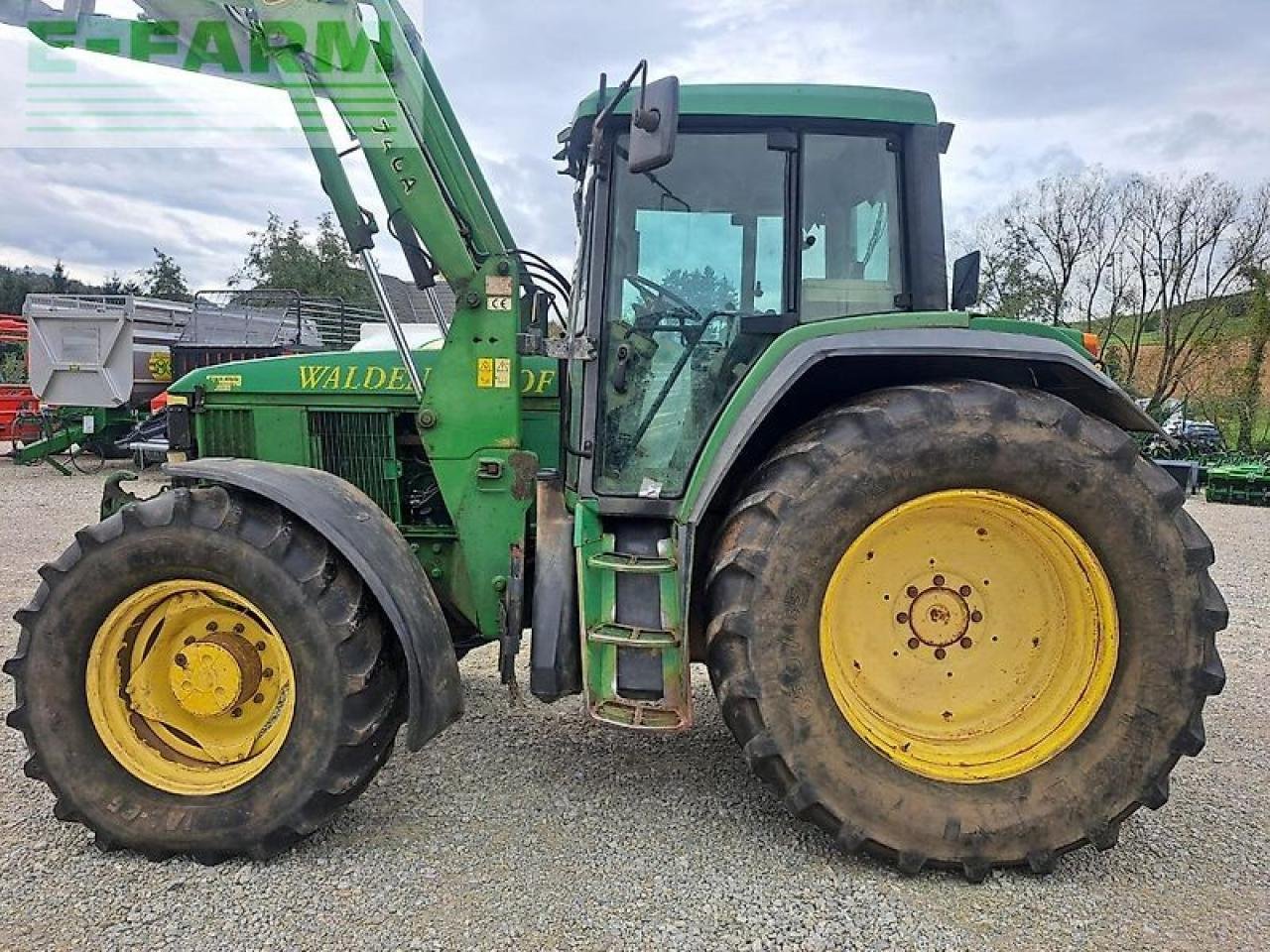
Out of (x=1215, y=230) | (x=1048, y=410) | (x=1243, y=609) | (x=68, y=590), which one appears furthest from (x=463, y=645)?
(x=1215, y=230)

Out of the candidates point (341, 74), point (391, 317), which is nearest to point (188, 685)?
point (391, 317)

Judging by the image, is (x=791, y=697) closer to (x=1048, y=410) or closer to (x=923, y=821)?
(x=923, y=821)

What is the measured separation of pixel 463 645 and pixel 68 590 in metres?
1.40

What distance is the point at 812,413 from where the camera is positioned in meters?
3.19

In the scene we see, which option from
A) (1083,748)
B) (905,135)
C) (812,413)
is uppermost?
(905,135)

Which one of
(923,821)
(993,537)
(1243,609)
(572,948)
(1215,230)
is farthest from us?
(1215,230)

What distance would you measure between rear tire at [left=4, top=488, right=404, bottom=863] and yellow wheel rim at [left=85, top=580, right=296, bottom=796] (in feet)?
0.08

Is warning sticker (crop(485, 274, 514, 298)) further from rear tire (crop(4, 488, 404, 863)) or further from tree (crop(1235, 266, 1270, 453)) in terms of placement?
tree (crop(1235, 266, 1270, 453))

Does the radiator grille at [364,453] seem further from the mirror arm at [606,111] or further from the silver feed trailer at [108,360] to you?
the silver feed trailer at [108,360]

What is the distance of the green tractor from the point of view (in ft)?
8.89

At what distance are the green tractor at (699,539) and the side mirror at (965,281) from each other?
0.52 metres

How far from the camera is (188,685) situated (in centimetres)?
292

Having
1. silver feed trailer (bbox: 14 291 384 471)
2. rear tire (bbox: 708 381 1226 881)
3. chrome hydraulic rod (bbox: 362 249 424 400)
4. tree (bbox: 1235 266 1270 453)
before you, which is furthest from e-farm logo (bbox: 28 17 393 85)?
tree (bbox: 1235 266 1270 453)

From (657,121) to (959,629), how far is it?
185cm
